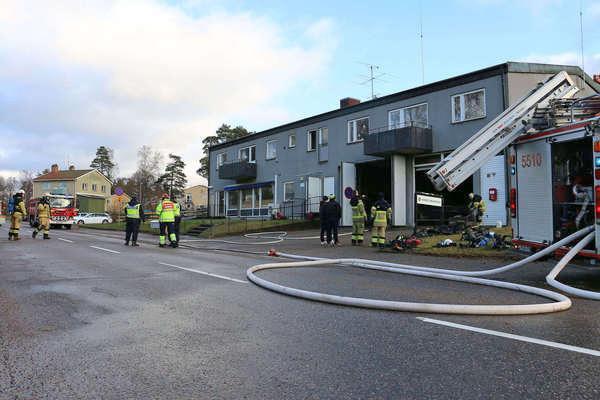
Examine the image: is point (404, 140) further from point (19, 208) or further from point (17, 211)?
point (17, 211)

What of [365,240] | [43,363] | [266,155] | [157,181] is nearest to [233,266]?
[43,363]

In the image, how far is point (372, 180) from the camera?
88.2 feet

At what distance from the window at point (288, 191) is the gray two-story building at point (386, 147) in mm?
66

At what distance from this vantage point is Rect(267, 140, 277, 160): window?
102ft

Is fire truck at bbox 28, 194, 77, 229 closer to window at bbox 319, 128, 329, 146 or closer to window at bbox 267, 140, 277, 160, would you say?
window at bbox 267, 140, 277, 160

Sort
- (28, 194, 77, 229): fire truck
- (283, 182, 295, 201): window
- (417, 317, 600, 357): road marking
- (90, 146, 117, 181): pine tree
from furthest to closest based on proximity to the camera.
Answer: (90, 146, 117, 181): pine tree, (28, 194, 77, 229): fire truck, (283, 182, 295, 201): window, (417, 317, 600, 357): road marking

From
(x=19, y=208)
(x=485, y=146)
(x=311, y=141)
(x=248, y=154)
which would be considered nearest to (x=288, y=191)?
(x=311, y=141)

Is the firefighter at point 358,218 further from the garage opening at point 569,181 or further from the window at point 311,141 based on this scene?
the window at point 311,141

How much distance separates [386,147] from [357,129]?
162 inches

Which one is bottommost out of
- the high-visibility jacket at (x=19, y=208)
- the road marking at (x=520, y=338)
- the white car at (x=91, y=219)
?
the road marking at (x=520, y=338)

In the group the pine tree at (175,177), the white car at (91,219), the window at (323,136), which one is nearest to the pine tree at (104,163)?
the pine tree at (175,177)

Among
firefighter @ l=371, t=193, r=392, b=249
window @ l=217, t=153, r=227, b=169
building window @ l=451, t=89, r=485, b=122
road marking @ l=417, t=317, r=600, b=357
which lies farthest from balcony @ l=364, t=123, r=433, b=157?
window @ l=217, t=153, r=227, b=169

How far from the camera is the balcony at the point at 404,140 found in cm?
2038

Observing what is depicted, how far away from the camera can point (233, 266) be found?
9.75 metres
